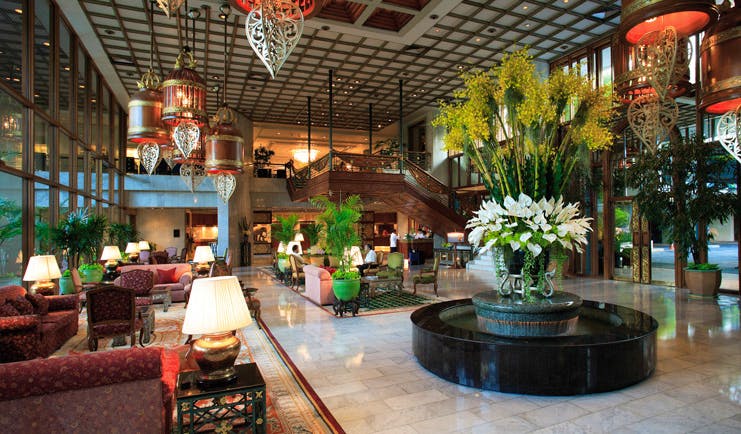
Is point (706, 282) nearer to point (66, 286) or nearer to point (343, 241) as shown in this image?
point (343, 241)

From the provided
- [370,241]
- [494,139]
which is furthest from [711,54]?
[370,241]

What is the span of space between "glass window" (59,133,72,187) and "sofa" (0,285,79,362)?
468cm

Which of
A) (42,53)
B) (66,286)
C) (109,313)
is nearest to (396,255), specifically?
(109,313)

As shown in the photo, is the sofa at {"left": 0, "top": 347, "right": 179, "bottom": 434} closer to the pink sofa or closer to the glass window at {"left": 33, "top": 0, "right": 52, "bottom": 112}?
the pink sofa

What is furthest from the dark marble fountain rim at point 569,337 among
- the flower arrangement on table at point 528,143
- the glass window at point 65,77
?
the glass window at point 65,77

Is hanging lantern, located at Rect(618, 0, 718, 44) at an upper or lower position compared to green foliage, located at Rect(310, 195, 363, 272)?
upper

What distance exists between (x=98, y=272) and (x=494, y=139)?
30.0ft

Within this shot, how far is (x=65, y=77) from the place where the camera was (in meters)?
10.4

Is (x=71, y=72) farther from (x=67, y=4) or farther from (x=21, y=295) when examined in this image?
(x=21, y=295)

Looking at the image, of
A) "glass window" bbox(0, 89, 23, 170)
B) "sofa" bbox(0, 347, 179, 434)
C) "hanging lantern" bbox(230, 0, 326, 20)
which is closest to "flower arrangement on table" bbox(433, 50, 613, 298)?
"hanging lantern" bbox(230, 0, 326, 20)

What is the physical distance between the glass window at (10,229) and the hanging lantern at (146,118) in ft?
13.0

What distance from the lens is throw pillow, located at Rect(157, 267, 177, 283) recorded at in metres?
10.7

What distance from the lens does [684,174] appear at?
9.86m

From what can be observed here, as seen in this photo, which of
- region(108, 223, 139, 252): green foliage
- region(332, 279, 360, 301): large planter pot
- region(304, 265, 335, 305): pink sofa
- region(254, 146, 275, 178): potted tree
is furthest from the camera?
region(254, 146, 275, 178): potted tree
